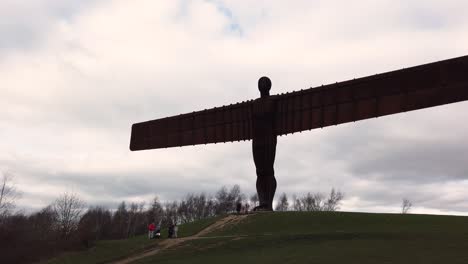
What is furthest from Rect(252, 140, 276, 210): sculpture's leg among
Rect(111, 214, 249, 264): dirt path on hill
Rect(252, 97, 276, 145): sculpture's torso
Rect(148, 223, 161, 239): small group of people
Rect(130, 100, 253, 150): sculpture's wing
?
Rect(148, 223, 161, 239): small group of people

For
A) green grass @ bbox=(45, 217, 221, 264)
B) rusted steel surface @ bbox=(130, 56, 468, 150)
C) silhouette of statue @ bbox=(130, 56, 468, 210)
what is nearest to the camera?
rusted steel surface @ bbox=(130, 56, 468, 150)

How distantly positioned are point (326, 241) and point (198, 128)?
8.91m

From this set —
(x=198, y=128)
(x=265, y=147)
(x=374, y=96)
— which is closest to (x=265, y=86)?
(x=265, y=147)

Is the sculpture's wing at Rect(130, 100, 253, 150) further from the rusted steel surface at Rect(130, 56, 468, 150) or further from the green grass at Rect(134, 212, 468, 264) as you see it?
the green grass at Rect(134, 212, 468, 264)

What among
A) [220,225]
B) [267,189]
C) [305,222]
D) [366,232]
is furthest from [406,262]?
[220,225]

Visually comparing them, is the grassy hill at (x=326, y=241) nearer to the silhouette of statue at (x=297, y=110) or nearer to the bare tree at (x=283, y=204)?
the silhouette of statue at (x=297, y=110)

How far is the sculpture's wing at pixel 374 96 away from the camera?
1596cm

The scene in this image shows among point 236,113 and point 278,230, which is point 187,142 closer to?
point 236,113

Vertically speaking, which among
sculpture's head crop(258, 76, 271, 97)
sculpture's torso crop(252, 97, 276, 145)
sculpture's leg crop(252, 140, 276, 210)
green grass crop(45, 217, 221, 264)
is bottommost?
green grass crop(45, 217, 221, 264)

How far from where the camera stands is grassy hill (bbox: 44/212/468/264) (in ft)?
41.7

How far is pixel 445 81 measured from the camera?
1598cm

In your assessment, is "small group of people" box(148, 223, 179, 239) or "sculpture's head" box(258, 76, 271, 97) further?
"small group of people" box(148, 223, 179, 239)

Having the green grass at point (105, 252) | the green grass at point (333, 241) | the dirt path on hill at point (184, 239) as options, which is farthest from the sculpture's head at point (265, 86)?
the green grass at point (105, 252)

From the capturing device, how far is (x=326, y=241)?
16.1 metres
